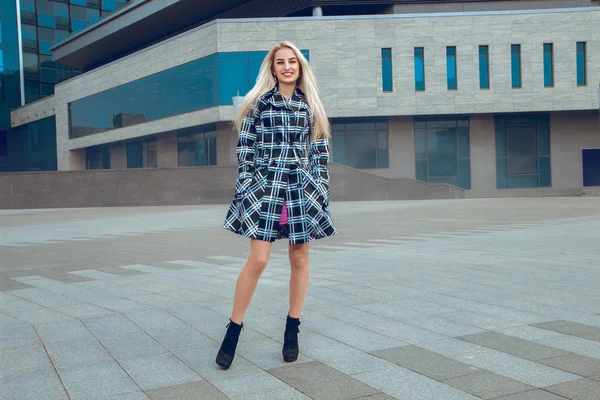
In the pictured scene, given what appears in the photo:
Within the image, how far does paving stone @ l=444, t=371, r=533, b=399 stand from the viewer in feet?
9.52

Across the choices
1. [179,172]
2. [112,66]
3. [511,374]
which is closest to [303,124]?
[511,374]

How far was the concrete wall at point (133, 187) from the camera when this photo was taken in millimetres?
30641

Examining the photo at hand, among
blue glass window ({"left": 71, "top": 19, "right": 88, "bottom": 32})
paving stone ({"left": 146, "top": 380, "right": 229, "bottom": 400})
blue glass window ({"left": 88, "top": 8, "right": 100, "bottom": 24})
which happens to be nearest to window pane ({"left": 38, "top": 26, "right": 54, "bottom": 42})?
blue glass window ({"left": 71, "top": 19, "right": 88, "bottom": 32})

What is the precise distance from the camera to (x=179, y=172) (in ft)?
101

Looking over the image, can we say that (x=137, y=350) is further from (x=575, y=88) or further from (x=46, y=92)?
(x=46, y=92)

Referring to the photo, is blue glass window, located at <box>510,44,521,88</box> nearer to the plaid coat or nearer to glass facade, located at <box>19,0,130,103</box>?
the plaid coat

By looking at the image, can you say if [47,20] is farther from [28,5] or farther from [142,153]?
[142,153]

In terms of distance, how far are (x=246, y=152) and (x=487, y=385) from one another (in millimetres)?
1771

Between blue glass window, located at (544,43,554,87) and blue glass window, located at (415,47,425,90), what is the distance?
6661 mm

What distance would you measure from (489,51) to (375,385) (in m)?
34.1

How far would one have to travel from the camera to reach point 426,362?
134 inches

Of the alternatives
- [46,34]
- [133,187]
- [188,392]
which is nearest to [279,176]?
[188,392]

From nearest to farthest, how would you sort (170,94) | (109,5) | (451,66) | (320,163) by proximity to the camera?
(320,163), (451,66), (170,94), (109,5)

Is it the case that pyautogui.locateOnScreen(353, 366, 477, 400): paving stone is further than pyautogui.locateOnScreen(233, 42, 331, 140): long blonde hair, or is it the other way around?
pyautogui.locateOnScreen(233, 42, 331, 140): long blonde hair
